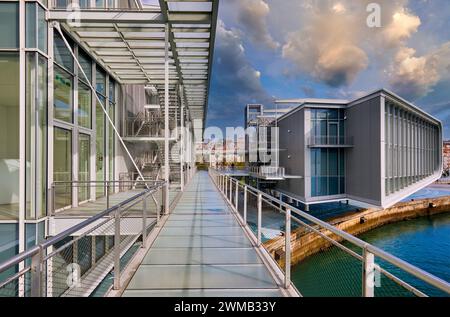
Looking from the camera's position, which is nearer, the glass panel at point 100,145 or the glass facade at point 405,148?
the glass panel at point 100,145

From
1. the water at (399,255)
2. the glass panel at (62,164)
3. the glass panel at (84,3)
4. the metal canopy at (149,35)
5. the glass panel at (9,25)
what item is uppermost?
the glass panel at (84,3)

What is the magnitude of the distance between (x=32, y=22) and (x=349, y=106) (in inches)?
826

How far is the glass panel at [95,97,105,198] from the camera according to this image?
33.7 ft

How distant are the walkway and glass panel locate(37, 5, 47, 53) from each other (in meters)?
5.56

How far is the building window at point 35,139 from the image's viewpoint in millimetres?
5949

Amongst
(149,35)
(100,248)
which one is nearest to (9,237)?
(100,248)

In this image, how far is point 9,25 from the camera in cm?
594

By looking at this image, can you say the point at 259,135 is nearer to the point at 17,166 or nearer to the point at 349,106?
the point at 349,106

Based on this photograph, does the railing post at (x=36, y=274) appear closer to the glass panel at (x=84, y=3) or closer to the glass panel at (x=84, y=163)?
the glass panel at (x=84, y=163)

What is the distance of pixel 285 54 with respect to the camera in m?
71.8

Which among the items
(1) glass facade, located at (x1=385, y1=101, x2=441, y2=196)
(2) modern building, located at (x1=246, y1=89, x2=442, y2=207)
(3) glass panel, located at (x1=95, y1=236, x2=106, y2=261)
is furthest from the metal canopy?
(1) glass facade, located at (x1=385, y1=101, x2=441, y2=196)

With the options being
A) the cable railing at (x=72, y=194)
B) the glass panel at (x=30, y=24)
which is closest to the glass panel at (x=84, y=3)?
the glass panel at (x=30, y=24)

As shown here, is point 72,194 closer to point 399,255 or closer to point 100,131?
point 100,131

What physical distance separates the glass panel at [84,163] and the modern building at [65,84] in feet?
0.12
